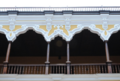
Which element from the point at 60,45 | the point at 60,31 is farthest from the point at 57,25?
the point at 60,45

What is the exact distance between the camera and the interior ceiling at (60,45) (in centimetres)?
1081

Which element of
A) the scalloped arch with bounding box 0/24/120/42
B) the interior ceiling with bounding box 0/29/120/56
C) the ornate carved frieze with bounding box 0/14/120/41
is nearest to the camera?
the scalloped arch with bounding box 0/24/120/42

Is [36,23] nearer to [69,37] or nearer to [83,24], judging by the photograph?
[69,37]

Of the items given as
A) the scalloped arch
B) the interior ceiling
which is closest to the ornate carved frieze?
the scalloped arch

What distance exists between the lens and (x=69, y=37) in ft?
30.2

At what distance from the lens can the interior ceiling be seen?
10.8 metres

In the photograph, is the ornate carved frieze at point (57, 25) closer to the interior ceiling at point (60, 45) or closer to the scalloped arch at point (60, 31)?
the scalloped arch at point (60, 31)

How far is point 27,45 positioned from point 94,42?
4.66 m

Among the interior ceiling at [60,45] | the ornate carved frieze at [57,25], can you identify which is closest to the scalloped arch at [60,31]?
the ornate carved frieze at [57,25]

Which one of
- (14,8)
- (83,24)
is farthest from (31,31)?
(83,24)

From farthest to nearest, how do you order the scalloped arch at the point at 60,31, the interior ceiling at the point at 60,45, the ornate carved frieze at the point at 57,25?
the interior ceiling at the point at 60,45 → the ornate carved frieze at the point at 57,25 → the scalloped arch at the point at 60,31

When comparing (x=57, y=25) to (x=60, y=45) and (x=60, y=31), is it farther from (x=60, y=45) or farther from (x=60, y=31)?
(x=60, y=45)

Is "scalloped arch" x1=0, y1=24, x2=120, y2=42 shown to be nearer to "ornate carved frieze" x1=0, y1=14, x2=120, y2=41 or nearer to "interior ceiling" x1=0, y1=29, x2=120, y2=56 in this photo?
"ornate carved frieze" x1=0, y1=14, x2=120, y2=41

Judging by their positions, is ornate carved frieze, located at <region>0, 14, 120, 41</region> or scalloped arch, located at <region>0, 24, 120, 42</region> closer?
scalloped arch, located at <region>0, 24, 120, 42</region>
